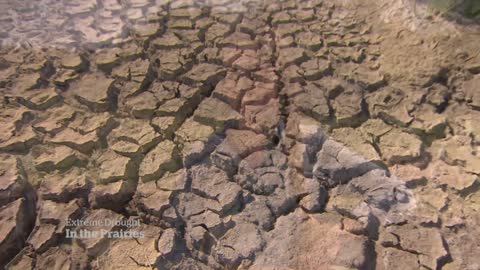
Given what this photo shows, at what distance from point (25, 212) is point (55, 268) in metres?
0.23

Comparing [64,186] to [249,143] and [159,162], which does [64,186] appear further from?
[249,143]

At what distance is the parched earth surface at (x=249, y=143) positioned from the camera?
1.15 m

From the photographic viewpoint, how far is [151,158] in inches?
53.7

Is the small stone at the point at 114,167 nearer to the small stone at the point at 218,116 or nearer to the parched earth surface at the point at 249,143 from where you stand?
the parched earth surface at the point at 249,143

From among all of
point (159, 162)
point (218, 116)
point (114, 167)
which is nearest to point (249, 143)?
point (218, 116)

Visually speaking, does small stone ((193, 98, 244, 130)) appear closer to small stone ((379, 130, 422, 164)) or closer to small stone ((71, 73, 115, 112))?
small stone ((71, 73, 115, 112))

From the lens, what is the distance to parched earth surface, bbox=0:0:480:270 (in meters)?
1.15

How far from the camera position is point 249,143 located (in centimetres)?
140

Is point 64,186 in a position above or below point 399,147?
below

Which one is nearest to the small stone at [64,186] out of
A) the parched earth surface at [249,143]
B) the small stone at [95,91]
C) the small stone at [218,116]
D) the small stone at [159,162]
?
the parched earth surface at [249,143]

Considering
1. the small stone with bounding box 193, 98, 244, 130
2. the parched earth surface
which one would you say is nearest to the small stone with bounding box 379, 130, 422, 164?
the parched earth surface

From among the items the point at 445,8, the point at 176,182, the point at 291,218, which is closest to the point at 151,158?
the point at 176,182

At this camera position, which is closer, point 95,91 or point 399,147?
point 399,147

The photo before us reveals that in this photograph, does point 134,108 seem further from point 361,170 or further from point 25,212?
point 361,170
